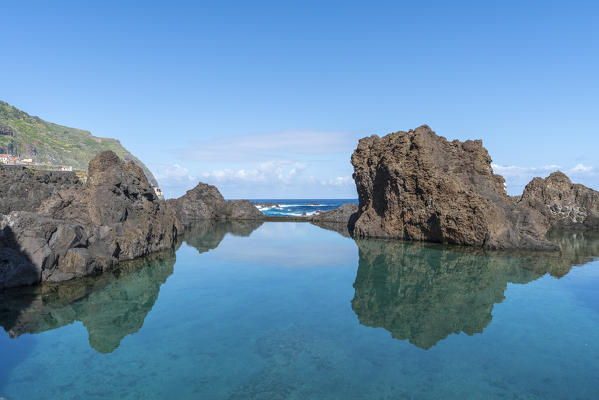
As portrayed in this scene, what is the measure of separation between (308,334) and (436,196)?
69.3 ft

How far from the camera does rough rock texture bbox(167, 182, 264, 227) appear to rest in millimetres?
52469

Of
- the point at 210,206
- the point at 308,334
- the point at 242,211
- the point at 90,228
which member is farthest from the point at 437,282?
the point at 210,206

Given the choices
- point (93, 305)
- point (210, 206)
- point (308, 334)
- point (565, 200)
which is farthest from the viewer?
point (210, 206)

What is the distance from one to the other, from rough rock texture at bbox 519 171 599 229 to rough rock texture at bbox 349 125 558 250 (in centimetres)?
1248

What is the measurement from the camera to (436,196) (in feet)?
90.2

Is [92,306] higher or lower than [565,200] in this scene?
lower

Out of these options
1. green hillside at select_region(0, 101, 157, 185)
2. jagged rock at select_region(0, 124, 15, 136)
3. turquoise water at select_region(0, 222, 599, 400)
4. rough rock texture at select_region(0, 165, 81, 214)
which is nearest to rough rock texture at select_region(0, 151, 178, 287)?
turquoise water at select_region(0, 222, 599, 400)

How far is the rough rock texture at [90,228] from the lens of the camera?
14.5 meters

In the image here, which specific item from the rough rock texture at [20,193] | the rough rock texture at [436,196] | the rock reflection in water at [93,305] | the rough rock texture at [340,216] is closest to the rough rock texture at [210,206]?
the rough rock texture at [340,216]

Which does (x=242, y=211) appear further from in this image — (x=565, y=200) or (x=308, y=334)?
(x=308, y=334)

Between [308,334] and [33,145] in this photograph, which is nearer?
[308,334]

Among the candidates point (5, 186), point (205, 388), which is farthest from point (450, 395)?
point (5, 186)

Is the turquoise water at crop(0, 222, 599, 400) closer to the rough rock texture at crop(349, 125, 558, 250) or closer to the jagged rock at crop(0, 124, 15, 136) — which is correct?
the rough rock texture at crop(349, 125, 558, 250)

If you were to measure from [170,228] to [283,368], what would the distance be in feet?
67.0
